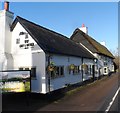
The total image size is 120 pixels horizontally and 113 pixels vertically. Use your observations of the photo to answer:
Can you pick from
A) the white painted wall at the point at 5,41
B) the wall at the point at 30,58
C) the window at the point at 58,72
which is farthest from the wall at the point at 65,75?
the white painted wall at the point at 5,41

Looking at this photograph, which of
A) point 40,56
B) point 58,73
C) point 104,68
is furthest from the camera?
point 104,68

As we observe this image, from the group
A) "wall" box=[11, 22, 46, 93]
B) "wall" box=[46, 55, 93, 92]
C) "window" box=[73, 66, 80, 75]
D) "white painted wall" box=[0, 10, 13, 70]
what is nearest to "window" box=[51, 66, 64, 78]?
"wall" box=[46, 55, 93, 92]

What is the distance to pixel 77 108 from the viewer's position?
45.6 feet

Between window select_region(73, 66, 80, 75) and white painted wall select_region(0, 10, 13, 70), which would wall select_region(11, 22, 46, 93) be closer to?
white painted wall select_region(0, 10, 13, 70)

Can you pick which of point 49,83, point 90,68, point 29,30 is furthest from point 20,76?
point 90,68

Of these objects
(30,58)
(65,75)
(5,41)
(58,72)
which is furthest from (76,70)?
(5,41)

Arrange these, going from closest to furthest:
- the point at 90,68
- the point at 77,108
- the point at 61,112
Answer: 1. the point at 61,112
2. the point at 77,108
3. the point at 90,68

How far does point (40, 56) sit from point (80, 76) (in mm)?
11040

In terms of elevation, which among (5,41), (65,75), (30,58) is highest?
(5,41)

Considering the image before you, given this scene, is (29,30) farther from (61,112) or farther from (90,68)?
(90,68)

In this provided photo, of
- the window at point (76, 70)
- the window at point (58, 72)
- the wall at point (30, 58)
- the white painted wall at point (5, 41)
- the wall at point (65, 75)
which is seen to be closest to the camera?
the wall at point (30, 58)

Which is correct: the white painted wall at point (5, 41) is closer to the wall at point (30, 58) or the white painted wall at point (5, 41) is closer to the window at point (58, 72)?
the wall at point (30, 58)

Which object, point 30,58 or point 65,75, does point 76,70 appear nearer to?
point 65,75

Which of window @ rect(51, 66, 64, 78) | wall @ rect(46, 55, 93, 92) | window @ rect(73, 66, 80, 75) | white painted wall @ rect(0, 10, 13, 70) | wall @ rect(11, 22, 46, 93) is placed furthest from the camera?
window @ rect(73, 66, 80, 75)
